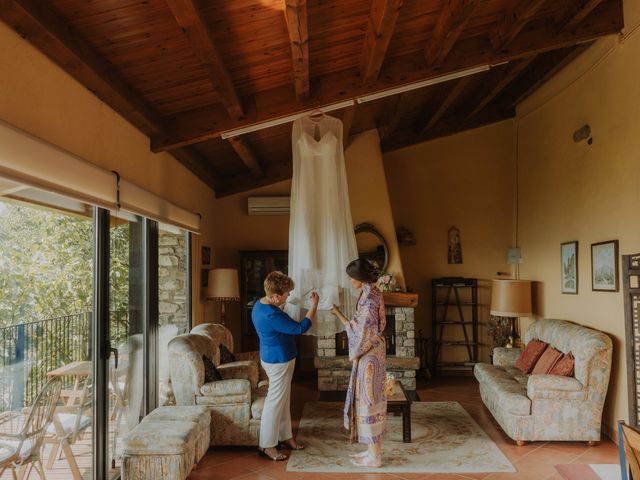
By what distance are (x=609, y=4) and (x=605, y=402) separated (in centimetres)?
350

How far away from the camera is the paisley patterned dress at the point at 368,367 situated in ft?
12.8

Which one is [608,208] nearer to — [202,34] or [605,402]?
[605,402]

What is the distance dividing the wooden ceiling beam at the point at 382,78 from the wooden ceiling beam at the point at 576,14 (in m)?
0.06

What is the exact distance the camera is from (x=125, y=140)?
4.02m

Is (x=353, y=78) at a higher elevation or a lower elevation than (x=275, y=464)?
higher

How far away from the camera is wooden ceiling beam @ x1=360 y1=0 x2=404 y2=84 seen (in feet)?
11.0

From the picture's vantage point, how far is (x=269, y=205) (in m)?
7.54

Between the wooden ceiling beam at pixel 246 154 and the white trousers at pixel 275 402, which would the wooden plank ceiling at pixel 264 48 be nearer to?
the wooden ceiling beam at pixel 246 154

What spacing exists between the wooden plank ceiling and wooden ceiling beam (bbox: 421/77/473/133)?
4 cm

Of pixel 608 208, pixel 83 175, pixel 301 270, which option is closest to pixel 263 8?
pixel 83 175

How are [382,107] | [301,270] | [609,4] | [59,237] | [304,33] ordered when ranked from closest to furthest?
1. [59,237]
2. [304,33]
3. [301,270]
4. [609,4]
5. [382,107]

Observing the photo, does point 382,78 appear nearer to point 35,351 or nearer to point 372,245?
point 372,245

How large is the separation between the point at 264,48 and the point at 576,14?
2.68 meters

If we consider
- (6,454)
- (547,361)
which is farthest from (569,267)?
(6,454)
